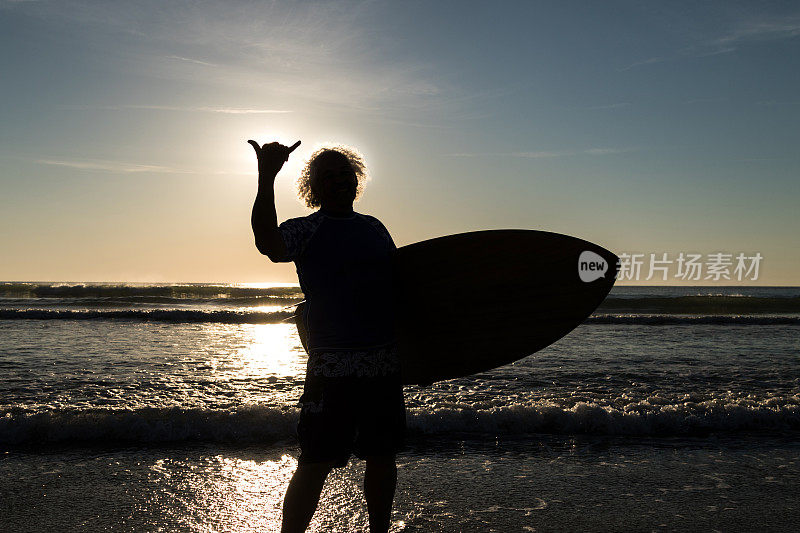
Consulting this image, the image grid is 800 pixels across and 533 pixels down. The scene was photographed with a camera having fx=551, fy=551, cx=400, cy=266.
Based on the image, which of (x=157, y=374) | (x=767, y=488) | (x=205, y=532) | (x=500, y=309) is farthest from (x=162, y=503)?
(x=157, y=374)

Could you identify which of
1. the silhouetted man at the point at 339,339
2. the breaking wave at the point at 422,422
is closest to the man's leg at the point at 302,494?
the silhouetted man at the point at 339,339

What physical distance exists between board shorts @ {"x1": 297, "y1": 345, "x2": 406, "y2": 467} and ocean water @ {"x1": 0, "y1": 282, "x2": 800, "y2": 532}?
3.13ft

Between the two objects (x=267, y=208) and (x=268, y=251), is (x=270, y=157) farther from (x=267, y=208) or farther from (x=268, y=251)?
(x=268, y=251)

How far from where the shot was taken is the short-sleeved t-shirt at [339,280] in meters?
2.10

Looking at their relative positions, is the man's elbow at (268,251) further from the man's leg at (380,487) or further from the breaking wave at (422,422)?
the breaking wave at (422,422)

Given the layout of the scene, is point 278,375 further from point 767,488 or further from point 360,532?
point 767,488

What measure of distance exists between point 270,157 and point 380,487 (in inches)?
55.2

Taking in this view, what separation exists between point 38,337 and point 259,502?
10.1 meters

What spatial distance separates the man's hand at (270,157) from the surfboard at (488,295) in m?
0.97

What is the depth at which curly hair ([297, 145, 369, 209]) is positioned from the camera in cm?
232

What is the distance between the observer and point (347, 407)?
2135 millimetres

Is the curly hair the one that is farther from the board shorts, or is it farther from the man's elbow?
the board shorts

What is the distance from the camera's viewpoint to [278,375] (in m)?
7.14

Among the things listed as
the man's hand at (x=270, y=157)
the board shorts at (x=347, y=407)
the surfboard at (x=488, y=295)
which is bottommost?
the board shorts at (x=347, y=407)
